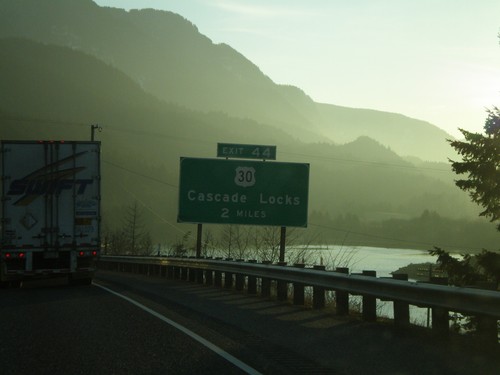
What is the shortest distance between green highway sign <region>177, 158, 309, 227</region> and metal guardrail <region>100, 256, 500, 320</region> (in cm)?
698

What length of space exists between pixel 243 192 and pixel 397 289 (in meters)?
15.6

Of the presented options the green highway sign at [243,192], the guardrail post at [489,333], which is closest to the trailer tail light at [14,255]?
the green highway sign at [243,192]

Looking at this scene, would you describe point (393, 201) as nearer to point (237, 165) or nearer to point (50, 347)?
point (237, 165)

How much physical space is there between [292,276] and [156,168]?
161 m

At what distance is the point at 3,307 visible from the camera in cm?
1566

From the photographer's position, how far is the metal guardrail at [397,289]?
9484 millimetres

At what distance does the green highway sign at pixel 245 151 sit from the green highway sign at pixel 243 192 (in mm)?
288

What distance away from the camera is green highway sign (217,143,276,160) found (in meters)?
26.8

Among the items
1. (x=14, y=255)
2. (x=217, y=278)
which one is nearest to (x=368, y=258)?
(x=217, y=278)

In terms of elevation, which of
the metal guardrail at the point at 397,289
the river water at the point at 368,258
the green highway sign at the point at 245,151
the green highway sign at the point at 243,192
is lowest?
the river water at the point at 368,258

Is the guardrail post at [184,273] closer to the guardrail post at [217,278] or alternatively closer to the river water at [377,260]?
the guardrail post at [217,278]

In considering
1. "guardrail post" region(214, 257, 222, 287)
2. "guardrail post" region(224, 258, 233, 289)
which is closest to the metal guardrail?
"guardrail post" region(224, 258, 233, 289)

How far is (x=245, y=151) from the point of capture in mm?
26906

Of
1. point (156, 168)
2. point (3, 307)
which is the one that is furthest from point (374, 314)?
point (156, 168)
